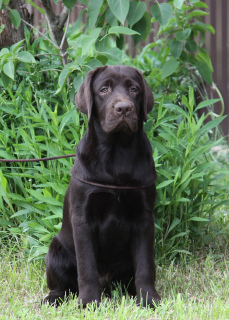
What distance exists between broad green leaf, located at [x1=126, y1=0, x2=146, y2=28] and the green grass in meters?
1.67

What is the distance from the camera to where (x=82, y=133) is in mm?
3984

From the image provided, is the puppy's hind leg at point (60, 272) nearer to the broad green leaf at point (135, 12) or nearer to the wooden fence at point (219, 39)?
the broad green leaf at point (135, 12)

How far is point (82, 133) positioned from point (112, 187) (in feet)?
3.37

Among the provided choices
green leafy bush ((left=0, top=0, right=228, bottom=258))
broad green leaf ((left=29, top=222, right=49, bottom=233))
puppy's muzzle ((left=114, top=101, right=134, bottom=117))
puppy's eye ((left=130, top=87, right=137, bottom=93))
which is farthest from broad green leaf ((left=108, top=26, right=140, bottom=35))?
broad green leaf ((left=29, top=222, right=49, bottom=233))

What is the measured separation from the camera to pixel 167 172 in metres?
3.93

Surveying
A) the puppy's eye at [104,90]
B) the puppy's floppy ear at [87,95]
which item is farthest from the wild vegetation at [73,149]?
the puppy's eye at [104,90]

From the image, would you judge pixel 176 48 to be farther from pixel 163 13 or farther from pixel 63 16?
pixel 63 16

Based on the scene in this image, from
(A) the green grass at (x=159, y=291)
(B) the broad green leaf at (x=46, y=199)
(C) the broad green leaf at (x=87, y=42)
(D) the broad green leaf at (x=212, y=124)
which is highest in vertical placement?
(C) the broad green leaf at (x=87, y=42)

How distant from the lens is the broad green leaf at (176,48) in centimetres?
419

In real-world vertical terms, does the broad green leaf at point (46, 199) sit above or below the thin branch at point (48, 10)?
below

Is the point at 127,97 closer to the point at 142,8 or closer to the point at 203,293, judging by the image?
the point at 142,8

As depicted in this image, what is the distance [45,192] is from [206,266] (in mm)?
1211

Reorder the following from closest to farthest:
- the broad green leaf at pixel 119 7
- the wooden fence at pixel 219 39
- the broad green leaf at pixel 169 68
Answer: the broad green leaf at pixel 119 7, the broad green leaf at pixel 169 68, the wooden fence at pixel 219 39

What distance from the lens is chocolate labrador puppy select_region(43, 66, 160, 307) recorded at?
306cm
